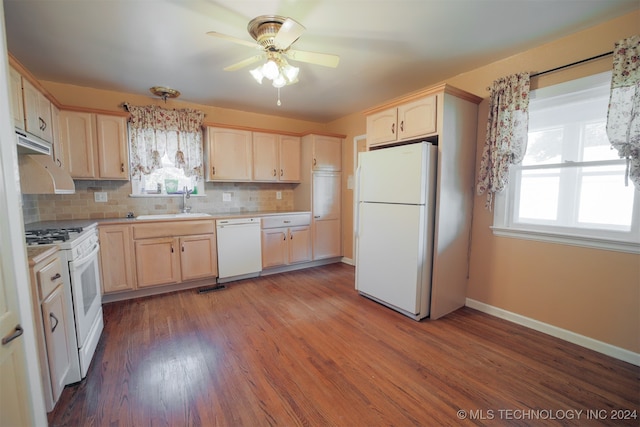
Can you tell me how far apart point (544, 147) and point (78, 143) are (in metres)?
4.63

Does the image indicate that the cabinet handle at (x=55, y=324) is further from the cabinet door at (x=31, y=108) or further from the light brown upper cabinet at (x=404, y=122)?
the light brown upper cabinet at (x=404, y=122)

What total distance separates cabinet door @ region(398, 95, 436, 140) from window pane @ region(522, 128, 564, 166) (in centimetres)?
88

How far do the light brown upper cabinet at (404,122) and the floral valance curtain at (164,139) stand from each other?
7.67 feet

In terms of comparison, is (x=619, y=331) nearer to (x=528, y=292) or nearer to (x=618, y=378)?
(x=618, y=378)

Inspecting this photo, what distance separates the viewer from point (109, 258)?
284 cm

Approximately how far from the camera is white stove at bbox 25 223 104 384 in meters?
1.68

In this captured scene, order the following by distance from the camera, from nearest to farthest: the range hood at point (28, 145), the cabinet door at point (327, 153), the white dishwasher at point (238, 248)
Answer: the range hood at point (28, 145)
the white dishwasher at point (238, 248)
the cabinet door at point (327, 153)

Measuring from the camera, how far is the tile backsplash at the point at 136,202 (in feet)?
9.67

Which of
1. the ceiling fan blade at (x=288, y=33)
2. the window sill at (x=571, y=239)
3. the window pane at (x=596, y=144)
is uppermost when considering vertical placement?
the ceiling fan blade at (x=288, y=33)

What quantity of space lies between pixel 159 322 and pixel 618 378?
355 centimetres

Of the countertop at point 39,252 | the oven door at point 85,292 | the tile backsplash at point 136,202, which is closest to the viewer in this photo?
the countertop at point 39,252

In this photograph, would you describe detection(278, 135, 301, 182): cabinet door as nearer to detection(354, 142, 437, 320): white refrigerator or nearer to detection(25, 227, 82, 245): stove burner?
detection(354, 142, 437, 320): white refrigerator

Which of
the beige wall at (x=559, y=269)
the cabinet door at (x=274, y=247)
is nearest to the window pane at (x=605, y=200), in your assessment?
the beige wall at (x=559, y=269)

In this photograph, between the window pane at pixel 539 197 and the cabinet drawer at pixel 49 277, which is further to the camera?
the window pane at pixel 539 197
